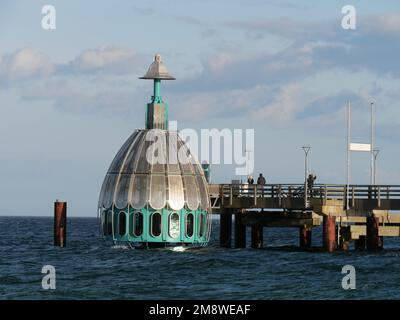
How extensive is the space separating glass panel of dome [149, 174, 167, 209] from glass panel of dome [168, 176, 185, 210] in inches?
12.3

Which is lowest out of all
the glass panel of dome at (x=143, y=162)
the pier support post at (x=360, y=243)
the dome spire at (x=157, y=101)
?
the pier support post at (x=360, y=243)

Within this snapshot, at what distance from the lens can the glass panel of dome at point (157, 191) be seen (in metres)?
55.3

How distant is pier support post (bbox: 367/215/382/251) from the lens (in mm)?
56197

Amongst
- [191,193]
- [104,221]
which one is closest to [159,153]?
[191,193]

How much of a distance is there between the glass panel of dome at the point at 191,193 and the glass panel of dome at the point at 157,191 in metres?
1.15

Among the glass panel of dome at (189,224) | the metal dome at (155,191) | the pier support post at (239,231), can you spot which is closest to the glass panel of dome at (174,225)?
the metal dome at (155,191)

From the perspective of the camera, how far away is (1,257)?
58.4 m

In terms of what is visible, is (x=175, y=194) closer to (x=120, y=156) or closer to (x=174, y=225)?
(x=174, y=225)

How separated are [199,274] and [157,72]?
14646 millimetres

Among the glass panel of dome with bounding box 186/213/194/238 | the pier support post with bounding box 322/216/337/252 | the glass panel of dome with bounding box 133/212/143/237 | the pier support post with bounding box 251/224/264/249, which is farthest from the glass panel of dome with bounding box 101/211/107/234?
the pier support post with bounding box 322/216/337/252

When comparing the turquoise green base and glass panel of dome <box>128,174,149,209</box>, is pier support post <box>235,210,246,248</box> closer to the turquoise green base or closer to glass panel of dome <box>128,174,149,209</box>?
the turquoise green base

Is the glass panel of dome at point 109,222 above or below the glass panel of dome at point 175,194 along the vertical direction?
below

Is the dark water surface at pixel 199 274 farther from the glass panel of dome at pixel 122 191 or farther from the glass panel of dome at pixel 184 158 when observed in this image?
the glass panel of dome at pixel 184 158
